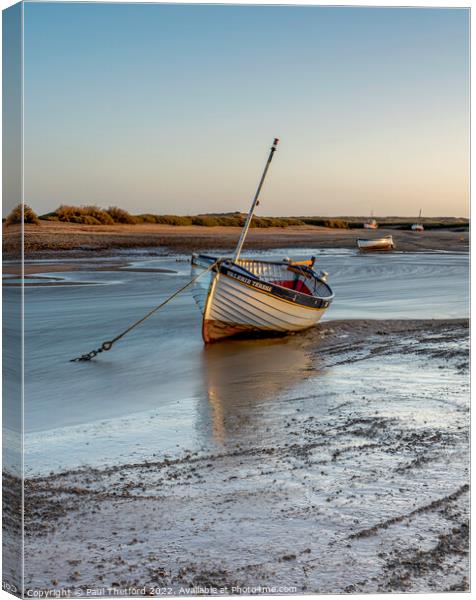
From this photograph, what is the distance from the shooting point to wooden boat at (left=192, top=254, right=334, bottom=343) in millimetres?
10719

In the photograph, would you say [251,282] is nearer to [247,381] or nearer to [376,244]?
[247,381]

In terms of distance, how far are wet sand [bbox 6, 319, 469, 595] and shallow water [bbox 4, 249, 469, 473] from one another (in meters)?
0.27

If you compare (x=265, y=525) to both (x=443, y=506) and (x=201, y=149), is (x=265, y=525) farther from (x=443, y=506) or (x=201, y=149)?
(x=201, y=149)

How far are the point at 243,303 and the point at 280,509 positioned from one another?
604cm

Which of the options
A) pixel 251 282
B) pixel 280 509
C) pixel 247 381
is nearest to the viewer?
pixel 280 509

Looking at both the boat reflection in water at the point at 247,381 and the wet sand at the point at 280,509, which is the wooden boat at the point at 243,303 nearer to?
the boat reflection in water at the point at 247,381

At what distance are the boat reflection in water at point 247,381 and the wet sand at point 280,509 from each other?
42mm

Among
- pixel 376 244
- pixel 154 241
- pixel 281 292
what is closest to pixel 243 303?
pixel 281 292

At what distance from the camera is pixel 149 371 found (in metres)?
9.23

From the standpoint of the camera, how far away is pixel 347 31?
5.36 meters

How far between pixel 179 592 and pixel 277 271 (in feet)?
30.3

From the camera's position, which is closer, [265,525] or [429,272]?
[265,525]

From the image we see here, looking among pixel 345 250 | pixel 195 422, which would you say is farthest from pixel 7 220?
pixel 345 250

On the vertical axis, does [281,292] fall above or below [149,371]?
above
